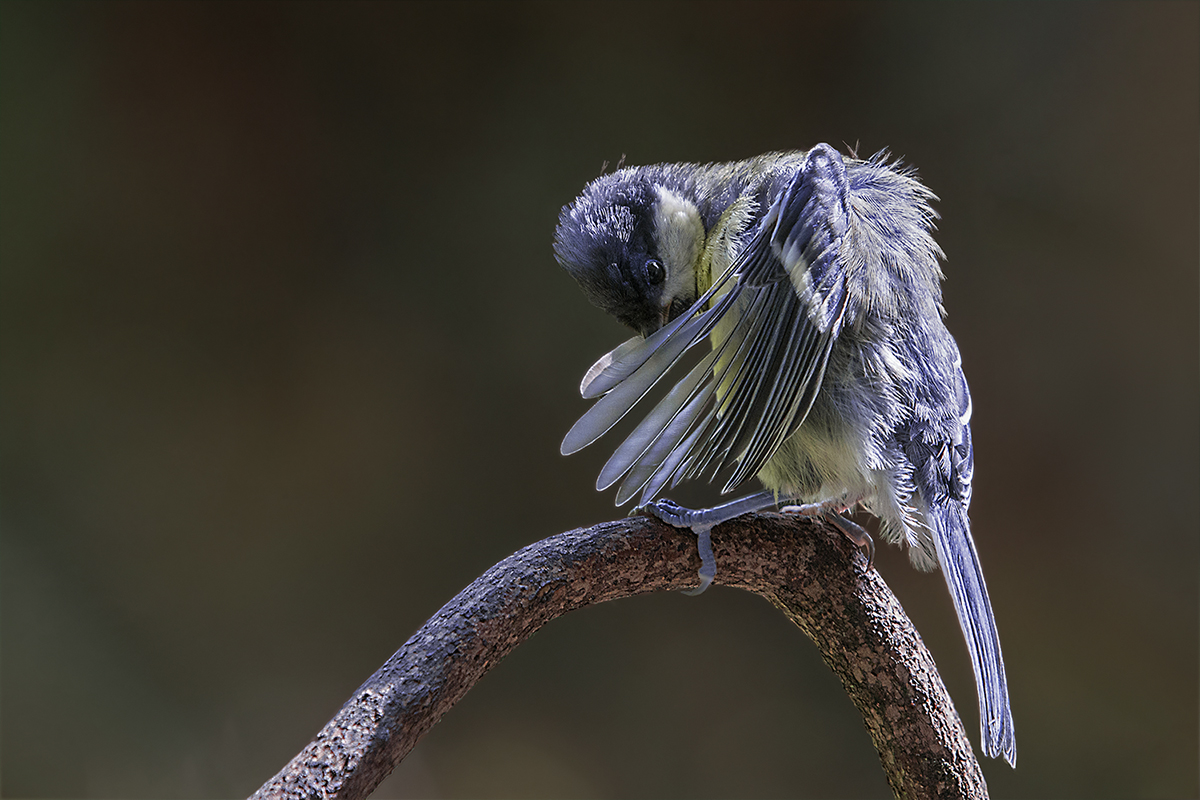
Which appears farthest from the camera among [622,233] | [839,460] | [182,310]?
[182,310]

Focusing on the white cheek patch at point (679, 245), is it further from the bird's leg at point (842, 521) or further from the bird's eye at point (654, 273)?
the bird's leg at point (842, 521)

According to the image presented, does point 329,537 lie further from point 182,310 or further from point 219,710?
point 182,310

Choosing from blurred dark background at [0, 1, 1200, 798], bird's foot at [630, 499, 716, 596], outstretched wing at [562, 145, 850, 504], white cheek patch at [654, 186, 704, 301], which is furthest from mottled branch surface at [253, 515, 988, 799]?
blurred dark background at [0, 1, 1200, 798]

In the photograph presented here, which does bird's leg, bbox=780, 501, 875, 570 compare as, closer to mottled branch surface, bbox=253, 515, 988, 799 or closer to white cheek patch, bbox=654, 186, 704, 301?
mottled branch surface, bbox=253, 515, 988, 799

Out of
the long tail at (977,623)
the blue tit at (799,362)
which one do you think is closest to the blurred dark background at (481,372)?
the blue tit at (799,362)

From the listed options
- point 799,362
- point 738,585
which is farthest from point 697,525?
point 799,362

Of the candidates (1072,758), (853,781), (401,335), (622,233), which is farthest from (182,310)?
(1072,758)
